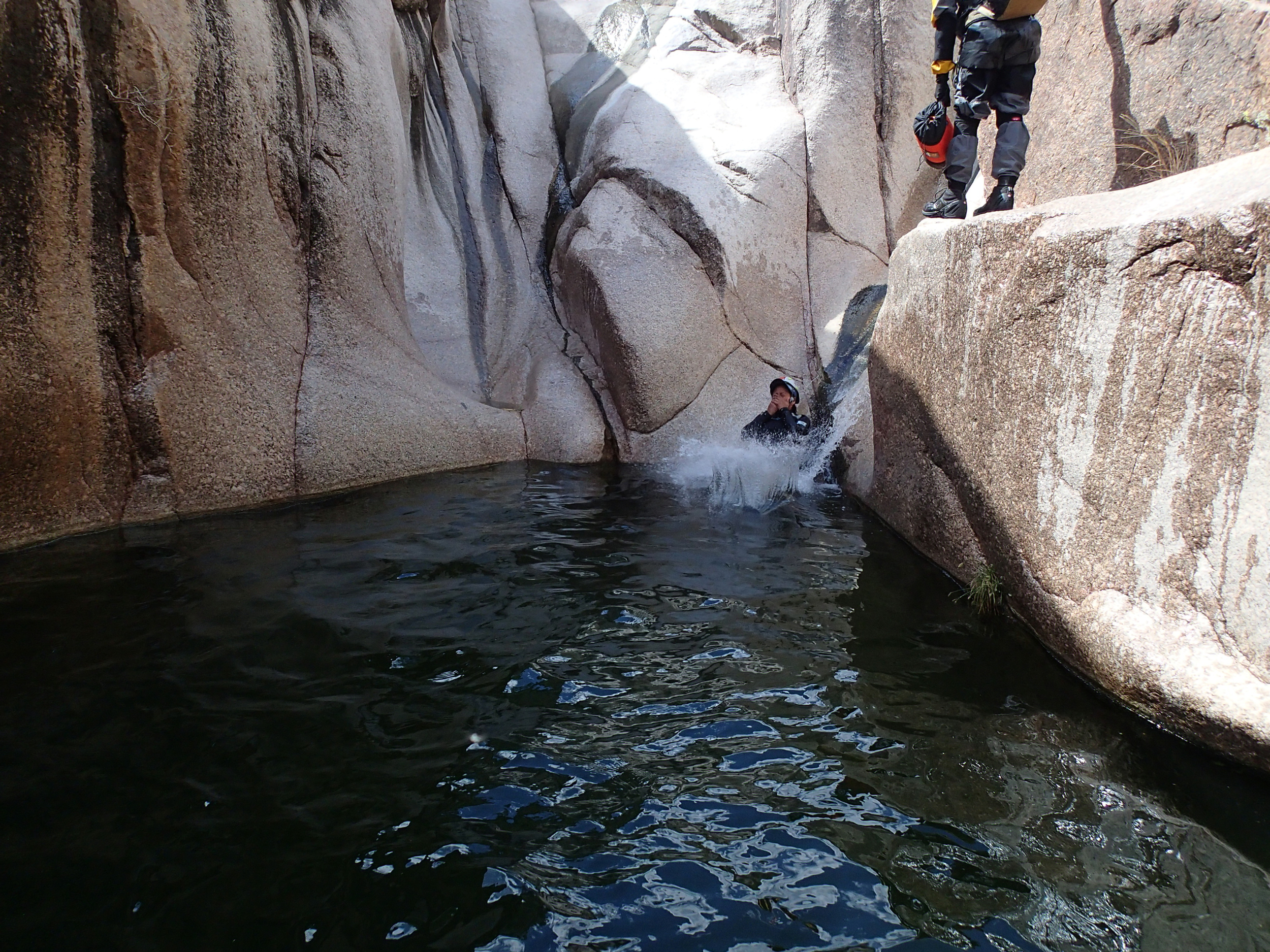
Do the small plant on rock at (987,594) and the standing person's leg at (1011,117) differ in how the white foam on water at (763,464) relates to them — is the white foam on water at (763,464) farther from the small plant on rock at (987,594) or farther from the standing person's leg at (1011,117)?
the small plant on rock at (987,594)

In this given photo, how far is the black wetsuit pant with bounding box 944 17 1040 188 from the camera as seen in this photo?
5629 mm

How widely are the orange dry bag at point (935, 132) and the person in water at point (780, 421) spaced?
8.26 ft

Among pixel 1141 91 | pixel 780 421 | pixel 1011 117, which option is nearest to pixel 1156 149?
pixel 1141 91

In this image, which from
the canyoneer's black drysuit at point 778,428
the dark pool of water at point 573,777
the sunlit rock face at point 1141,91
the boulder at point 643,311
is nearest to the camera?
the dark pool of water at point 573,777

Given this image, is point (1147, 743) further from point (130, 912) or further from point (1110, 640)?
point (130, 912)

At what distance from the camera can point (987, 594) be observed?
4.10 meters

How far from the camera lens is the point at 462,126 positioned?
10508 millimetres

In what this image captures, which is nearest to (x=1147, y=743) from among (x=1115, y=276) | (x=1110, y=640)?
(x=1110, y=640)

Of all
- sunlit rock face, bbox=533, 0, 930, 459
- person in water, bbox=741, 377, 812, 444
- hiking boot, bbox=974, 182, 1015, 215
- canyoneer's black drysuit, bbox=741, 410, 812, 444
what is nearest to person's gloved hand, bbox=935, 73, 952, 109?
hiking boot, bbox=974, 182, 1015, 215

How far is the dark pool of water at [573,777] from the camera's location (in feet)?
6.63

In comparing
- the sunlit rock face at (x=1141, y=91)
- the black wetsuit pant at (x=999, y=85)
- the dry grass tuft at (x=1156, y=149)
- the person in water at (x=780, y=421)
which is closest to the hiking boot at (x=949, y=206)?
the black wetsuit pant at (x=999, y=85)

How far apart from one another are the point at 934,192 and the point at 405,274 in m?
6.17

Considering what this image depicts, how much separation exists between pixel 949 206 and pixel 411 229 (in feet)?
18.5

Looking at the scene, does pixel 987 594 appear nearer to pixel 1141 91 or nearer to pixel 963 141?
pixel 963 141
